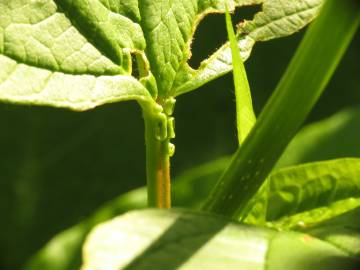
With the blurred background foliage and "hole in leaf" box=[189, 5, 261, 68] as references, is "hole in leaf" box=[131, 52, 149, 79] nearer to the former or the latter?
"hole in leaf" box=[189, 5, 261, 68]

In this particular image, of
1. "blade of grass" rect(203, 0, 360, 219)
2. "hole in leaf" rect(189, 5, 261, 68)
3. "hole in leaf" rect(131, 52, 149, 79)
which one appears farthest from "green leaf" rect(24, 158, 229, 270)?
"blade of grass" rect(203, 0, 360, 219)

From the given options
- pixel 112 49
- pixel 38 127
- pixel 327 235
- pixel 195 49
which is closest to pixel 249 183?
pixel 327 235

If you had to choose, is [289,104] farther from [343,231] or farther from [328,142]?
[328,142]

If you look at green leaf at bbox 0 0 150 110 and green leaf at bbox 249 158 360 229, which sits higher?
green leaf at bbox 0 0 150 110

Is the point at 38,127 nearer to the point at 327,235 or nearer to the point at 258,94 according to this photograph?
the point at 258,94

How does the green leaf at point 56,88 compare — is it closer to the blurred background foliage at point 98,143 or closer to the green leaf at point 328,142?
the green leaf at point 328,142

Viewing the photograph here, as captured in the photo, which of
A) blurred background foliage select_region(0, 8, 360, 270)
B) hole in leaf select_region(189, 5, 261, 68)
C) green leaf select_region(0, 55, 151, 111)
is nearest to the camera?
green leaf select_region(0, 55, 151, 111)

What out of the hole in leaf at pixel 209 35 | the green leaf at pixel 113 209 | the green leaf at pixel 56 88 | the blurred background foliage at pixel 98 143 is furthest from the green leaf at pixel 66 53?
the blurred background foliage at pixel 98 143
